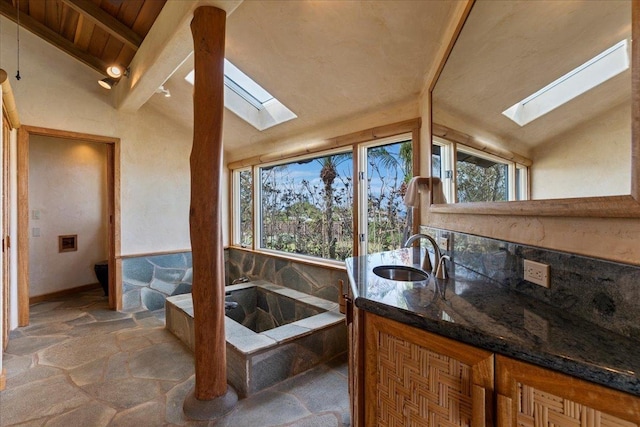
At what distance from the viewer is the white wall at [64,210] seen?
13.4 feet

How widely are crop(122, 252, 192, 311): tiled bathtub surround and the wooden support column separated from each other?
2501 millimetres

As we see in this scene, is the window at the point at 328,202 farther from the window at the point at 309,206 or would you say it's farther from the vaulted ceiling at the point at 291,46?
the vaulted ceiling at the point at 291,46

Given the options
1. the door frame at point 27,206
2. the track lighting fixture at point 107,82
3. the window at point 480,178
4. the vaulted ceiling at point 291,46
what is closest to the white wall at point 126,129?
the door frame at point 27,206

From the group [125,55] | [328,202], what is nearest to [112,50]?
[125,55]

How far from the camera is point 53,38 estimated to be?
3199mm

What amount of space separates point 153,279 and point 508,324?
4.28 metres

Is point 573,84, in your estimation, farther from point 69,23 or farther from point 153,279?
point 153,279

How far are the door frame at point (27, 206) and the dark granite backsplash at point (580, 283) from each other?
13.7 ft

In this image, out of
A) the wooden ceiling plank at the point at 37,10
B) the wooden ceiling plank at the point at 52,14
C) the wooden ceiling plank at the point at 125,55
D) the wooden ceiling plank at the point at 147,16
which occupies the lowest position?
the wooden ceiling plank at the point at 147,16

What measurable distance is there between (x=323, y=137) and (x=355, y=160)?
1.70ft

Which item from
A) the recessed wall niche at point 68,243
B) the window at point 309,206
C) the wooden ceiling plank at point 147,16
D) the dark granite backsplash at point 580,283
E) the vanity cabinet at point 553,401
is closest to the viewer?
the vanity cabinet at point 553,401

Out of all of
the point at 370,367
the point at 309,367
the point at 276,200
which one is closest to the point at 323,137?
the point at 276,200

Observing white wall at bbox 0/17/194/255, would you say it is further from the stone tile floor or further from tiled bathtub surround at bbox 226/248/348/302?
the stone tile floor

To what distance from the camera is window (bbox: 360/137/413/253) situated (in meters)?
2.72
